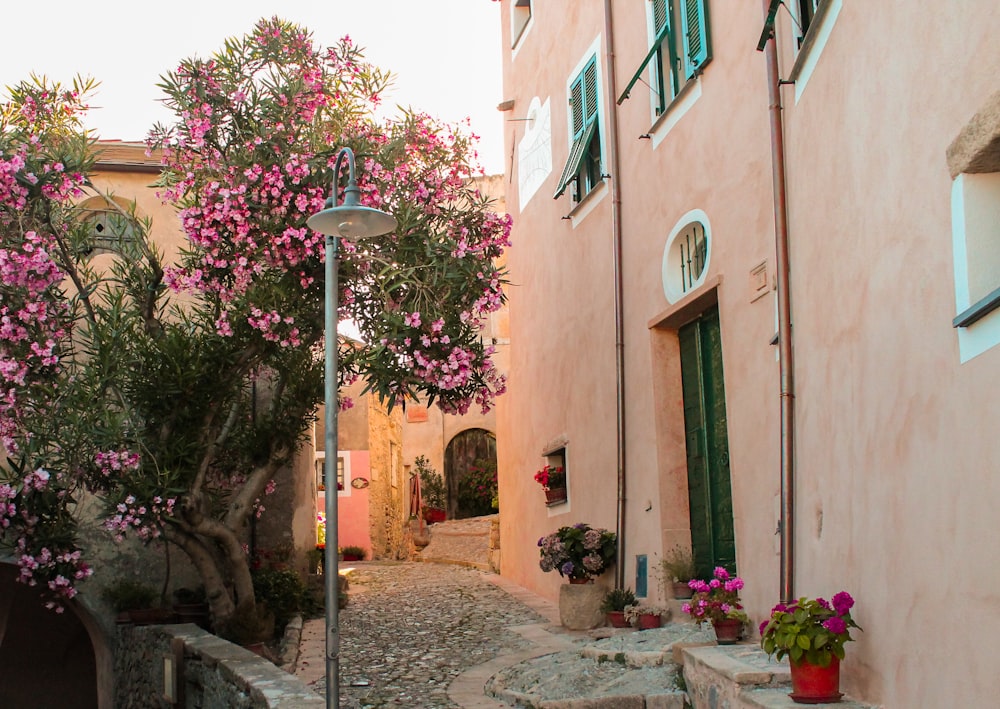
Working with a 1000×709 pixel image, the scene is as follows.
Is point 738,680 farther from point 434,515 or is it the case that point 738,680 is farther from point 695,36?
point 434,515

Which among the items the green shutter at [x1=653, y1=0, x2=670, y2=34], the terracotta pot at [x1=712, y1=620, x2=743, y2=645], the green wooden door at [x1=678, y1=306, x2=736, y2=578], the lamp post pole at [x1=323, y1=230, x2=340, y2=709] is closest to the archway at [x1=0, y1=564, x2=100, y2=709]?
the green wooden door at [x1=678, y1=306, x2=736, y2=578]

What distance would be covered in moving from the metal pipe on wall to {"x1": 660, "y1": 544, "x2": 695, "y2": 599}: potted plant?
7.50 ft

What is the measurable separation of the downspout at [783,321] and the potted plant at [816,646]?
1.35 meters

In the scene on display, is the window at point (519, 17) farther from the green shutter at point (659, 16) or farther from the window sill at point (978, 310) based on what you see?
the window sill at point (978, 310)

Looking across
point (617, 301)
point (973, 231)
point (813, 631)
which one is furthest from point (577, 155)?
point (973, 231)

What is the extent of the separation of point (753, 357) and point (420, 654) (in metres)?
4.23

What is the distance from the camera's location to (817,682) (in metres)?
5.16

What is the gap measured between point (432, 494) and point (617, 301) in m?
16.7

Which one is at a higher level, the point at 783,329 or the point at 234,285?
the point at 234,285

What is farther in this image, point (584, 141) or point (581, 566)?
point (584, 141)

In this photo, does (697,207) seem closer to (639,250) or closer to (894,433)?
(639,250)

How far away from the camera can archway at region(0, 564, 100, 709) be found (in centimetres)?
1565

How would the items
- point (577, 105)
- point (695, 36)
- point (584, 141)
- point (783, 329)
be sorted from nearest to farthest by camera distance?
point (783, 329) → point (695, 36) → point (584, 141) → point (577, 105)

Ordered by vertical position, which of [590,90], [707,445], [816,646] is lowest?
[816,646]
